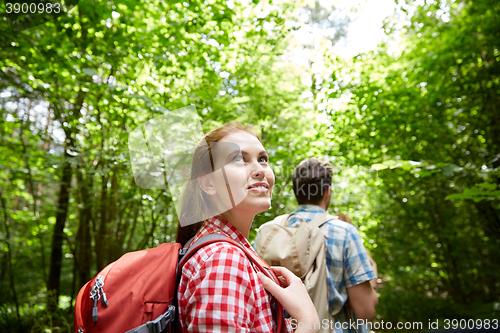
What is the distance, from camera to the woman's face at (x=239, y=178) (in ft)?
3.49

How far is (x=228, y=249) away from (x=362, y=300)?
4.28 feet

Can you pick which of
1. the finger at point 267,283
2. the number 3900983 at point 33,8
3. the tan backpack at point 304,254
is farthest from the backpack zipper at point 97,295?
the number 3900983 at point 33,8

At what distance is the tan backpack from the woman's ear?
858mm

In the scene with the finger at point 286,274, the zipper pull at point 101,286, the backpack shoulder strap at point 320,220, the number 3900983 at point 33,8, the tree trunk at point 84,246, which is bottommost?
the tree trunk at point 84,246

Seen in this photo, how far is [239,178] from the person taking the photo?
1070 millimetres

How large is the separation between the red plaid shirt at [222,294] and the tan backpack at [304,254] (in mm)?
848

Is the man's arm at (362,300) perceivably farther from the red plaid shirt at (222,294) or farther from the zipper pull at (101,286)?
the zipper pull at (101,286)

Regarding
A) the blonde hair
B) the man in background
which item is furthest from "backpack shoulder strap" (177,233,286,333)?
the man in background

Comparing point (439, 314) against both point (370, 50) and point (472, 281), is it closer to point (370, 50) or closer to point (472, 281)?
point (472, 281)

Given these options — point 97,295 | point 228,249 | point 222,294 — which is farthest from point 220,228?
point 97,295

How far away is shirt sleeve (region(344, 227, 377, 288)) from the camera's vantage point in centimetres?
177

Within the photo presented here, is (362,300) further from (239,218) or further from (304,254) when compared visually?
(239,218)

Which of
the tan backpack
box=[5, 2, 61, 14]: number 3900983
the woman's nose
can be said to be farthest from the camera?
box=[5, 2, 61, 14]: number 3900983

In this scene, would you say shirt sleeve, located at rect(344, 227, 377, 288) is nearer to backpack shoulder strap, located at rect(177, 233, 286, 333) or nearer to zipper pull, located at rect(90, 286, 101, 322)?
backpack shoulder strap, located at rect(177, 233, 286, 333)
